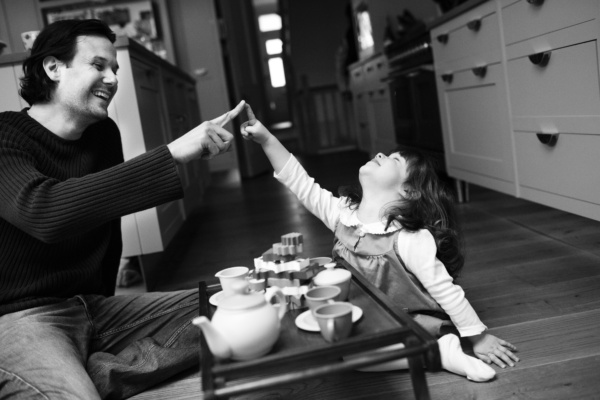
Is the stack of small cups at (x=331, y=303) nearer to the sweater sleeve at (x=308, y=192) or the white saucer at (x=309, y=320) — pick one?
the white saucer at (x=309, y=320)

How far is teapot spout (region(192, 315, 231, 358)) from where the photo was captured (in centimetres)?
83

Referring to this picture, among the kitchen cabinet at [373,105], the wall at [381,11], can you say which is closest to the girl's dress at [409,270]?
the kitchen cabinet at [373,105]

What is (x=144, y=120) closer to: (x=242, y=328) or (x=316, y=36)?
(x=242, y=328)

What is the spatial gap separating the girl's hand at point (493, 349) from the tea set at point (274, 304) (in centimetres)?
39

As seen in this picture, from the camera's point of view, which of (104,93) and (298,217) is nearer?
(104,93)

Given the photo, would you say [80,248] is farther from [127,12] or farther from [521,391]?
[127,12]

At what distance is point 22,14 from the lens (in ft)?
19.5

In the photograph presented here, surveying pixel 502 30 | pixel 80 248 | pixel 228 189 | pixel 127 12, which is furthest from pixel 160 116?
pixel 127 12

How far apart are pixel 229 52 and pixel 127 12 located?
1545 mm

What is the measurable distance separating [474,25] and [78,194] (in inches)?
72.4

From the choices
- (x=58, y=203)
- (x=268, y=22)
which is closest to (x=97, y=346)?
(x=58, y=203)

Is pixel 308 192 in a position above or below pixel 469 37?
below

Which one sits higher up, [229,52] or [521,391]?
[229,52]

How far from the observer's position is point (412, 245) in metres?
1.33
